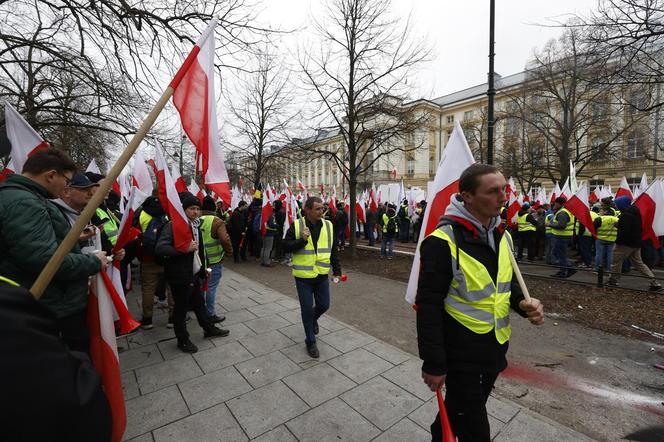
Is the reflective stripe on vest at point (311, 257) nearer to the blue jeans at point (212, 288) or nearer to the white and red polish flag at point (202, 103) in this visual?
the white and red polish flag at point (202, 103)

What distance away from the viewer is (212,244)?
5012 millimetres

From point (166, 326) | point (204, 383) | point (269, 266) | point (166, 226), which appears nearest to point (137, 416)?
point (204, 383)

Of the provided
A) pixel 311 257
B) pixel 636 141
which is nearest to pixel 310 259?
pixel 311 257

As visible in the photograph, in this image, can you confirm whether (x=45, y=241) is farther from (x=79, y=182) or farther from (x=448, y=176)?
(x=448, y=176)

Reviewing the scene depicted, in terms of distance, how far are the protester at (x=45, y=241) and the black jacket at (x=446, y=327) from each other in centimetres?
226

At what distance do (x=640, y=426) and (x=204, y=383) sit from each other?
4181 millimetres

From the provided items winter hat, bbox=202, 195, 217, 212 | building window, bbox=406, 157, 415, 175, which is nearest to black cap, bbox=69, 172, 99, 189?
winter hat, bbox=202, 195, 217, 212

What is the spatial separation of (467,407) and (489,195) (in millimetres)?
1294

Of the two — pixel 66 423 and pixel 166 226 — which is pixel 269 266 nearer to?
pixel 166 226

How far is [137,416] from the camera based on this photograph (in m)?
2.83

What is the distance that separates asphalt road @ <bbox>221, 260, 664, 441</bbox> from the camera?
9.43 feet

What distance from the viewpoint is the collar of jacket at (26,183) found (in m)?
2.00

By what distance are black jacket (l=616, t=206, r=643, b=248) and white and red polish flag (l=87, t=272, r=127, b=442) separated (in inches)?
371

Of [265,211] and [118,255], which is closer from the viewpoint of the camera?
[118,255]
